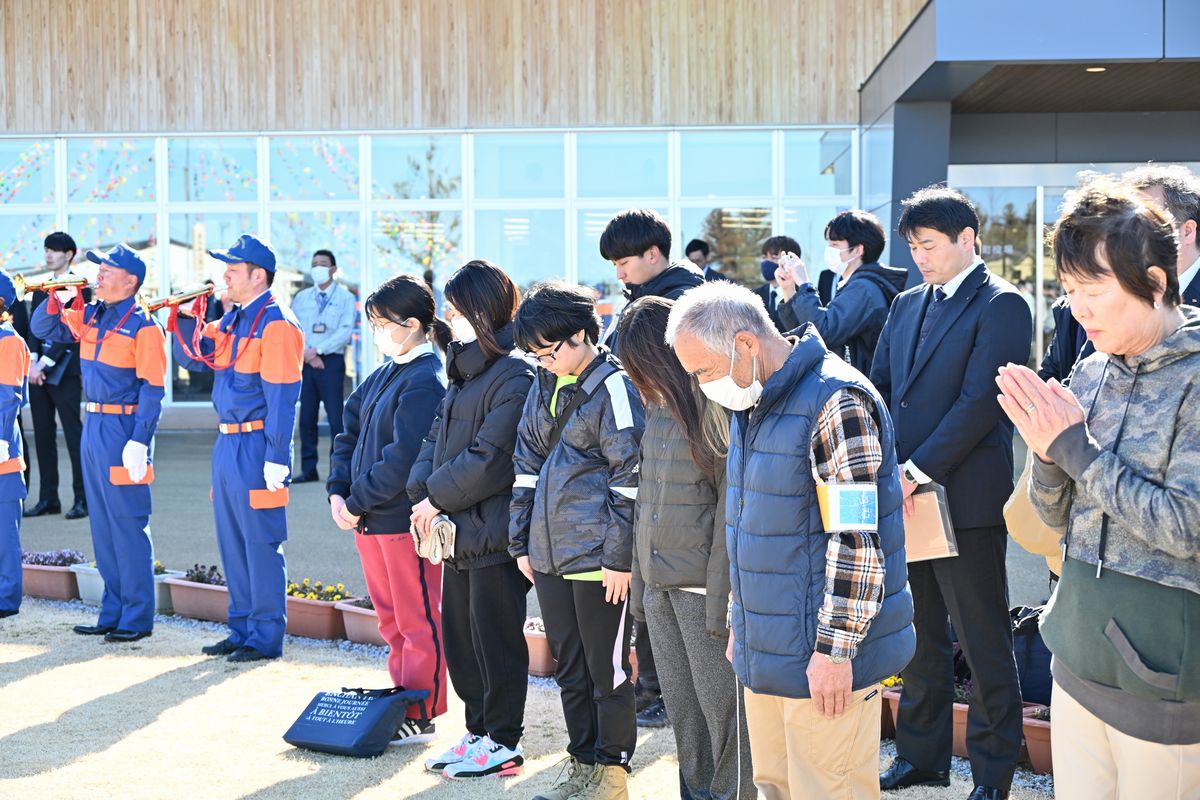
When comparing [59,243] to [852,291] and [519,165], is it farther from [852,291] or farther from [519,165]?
[519,165]

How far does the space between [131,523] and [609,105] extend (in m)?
9.97

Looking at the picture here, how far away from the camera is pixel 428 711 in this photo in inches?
209

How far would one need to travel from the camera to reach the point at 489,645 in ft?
15.7

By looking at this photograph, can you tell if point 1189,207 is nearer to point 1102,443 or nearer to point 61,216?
point 1102,443

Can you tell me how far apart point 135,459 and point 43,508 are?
4492 mm

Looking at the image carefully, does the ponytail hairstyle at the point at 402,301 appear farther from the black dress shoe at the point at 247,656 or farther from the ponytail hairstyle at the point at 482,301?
the black dress shoe at the point at 247,656

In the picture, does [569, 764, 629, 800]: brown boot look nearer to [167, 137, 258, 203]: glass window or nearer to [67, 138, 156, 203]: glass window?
[167, 137, 258, 203]: glass window

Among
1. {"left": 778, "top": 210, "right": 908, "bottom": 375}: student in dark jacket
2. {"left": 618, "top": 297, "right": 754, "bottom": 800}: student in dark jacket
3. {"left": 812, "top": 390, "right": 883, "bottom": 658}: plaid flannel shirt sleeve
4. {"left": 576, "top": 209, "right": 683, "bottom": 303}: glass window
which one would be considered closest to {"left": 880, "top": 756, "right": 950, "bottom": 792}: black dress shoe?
{"left": 618, "top": 297, "right": 754, "bottom": 800}: student in dark jacket

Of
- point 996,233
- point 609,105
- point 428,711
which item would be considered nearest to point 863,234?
point 428,711

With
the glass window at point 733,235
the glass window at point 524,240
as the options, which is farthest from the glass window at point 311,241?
the glass window at point 733,235

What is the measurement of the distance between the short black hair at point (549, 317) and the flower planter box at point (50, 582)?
16.5 feet

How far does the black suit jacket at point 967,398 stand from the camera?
417 centimetres

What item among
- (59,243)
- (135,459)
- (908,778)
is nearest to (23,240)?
(59,243)

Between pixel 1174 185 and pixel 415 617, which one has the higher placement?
pixel 1174 185
